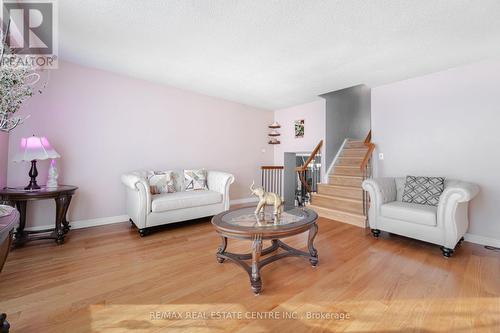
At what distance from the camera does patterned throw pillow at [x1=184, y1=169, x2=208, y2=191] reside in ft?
12.2

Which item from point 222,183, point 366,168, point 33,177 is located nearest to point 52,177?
point 33,177

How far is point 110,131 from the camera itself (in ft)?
11.0

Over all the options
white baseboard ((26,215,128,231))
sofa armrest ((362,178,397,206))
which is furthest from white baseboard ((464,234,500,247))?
white baseboard ((26,215,128,231))

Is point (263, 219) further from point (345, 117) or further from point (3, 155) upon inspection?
point (345, 117)

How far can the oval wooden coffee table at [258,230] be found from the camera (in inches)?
68.4

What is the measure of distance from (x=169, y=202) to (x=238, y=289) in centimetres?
173

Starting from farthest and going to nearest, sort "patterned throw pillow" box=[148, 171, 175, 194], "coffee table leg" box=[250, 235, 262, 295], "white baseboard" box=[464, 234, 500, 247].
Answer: "patterned throw pillow" box=[148, 171, 175, 194]
"white baseboard" box=[464, 234, 500, 247]
"coffee table leg" box=[250, 235, 262, 295]

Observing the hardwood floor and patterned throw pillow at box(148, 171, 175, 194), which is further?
patterned throw pillow at box(148, 171, 175, 194)

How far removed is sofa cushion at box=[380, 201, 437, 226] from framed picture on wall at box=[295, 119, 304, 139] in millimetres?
2708

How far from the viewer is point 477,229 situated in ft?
9.18

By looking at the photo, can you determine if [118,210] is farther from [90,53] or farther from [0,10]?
[0,10]

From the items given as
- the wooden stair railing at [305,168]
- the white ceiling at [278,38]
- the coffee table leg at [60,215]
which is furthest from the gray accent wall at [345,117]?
the coffee table leg at [60,215]

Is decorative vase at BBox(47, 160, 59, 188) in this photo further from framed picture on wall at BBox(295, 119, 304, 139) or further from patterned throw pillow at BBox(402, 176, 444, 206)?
patterned throw pillow at BBox(402, 176, 444, 206)

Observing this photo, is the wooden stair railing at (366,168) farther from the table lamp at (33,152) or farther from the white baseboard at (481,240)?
the table lamp at (33,152)
